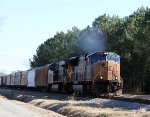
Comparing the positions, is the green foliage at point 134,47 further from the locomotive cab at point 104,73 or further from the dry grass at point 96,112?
the dry grass at point 96,112

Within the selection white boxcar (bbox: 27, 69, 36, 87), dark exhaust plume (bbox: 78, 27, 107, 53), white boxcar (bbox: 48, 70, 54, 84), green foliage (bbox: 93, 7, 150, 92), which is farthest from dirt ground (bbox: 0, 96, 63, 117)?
dark exhaust plume (bbox: 78, 27, 107, 53)

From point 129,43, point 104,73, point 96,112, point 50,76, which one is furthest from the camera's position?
point 129,43

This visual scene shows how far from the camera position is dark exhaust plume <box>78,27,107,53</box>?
65500 millimetres

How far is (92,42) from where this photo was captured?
71500 millimetres

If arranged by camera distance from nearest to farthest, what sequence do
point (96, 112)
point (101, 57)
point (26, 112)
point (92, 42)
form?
point (96, 112) → point (26, 112) → point (101, 57) → point (92, 42)

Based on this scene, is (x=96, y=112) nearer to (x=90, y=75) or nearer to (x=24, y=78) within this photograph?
(x=90, y=75)

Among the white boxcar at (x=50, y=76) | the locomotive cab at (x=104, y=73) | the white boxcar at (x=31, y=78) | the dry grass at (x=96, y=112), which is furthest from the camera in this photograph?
the white boxcar at (x=31, y=78)

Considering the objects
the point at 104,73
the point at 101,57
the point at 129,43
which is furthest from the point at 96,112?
the point at 129,43

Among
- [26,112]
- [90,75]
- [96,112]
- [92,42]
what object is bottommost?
[26,112]

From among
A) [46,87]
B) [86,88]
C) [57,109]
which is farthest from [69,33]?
[57,109]

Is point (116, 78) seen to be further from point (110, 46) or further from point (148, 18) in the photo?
point (110, 46)

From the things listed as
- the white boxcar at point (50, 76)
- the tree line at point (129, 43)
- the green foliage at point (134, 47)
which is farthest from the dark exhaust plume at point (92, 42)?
the white boxcar at point (50, 76)

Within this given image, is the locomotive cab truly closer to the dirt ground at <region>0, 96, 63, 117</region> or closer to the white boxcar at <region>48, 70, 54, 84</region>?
the dirt ground at <region>0, 96, 63, 117</region>

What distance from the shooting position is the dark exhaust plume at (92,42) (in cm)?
6550
